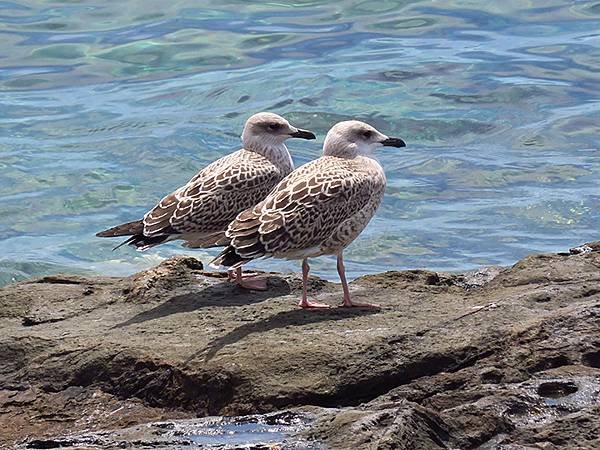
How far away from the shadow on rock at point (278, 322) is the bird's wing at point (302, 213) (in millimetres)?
439

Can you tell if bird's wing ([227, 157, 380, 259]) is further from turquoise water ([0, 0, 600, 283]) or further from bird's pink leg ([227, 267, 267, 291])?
turquoise water ([0, 0, 600, 283])

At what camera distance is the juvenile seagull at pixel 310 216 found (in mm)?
7168

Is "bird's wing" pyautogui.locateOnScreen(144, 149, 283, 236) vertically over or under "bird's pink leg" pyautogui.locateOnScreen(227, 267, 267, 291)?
over

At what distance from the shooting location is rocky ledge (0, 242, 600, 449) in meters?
5.12

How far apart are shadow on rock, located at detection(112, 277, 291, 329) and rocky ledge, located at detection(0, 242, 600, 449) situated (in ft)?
0.05

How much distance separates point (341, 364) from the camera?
19.9ft

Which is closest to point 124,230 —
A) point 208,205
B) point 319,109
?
point 208,205

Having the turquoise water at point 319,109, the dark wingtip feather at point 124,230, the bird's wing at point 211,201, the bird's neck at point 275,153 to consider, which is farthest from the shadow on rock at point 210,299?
the turquoise water at point 319,109

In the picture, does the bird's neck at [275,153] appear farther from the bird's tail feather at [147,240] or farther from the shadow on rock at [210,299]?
the shadow on rock at [210,299]

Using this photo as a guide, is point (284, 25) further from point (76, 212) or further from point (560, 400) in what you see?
point (560, 400)

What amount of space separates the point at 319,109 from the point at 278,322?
9779mm

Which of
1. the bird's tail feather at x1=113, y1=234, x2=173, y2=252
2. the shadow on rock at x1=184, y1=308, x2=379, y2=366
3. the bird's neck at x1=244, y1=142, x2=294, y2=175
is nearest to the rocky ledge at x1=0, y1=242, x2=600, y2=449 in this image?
the shadow on rock at x1=184, y1=308, x2=379, y2=366

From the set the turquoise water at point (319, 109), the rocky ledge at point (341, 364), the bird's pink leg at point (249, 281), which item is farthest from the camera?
the turquoise water at point (319, 109)

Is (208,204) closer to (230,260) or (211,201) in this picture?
(211,201)
